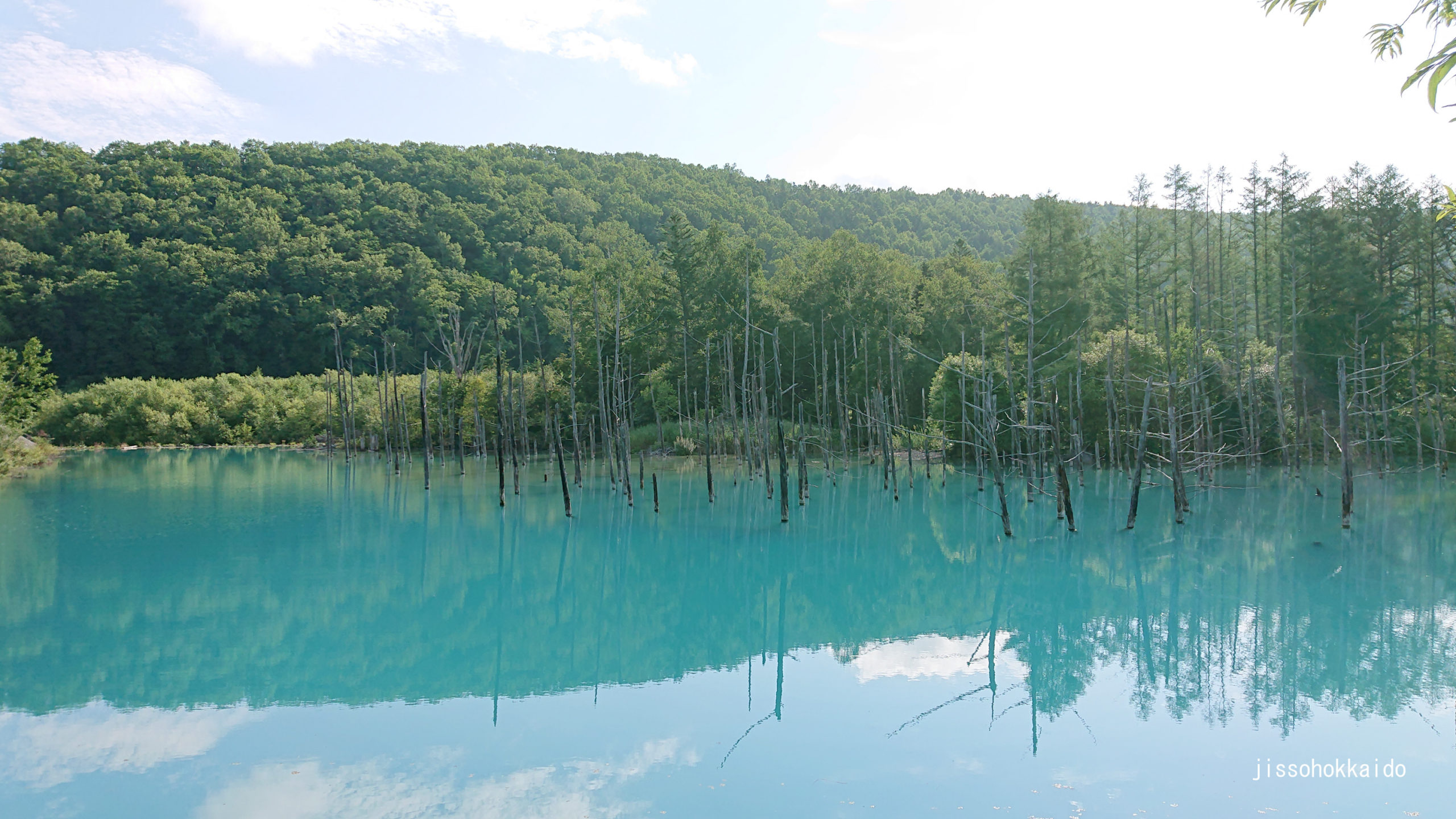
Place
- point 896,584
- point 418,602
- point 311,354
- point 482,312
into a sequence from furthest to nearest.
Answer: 1. point 311,354
2. point 482,312
3. point 896,584
4. point 418,602

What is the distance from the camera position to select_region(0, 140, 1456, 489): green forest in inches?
1025

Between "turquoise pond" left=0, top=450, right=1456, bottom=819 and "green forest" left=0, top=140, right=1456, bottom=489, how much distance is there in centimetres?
336

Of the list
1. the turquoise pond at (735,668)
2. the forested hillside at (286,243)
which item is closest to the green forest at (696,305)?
the forested hillside at (286,243)

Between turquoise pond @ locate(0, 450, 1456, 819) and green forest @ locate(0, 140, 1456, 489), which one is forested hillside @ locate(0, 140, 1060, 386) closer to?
green forest @ locate(0, 140, 1456, 489)

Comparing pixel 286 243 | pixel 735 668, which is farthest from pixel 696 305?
pixel 286 243

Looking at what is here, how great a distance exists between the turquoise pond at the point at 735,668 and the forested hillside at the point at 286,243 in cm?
4079

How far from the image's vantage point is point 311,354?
61781mm

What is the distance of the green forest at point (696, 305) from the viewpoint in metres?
26.0

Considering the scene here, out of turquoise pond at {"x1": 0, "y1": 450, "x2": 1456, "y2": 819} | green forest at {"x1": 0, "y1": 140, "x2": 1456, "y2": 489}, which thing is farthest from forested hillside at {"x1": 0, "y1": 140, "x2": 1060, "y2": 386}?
turquoise pond at {"x1": 0, "y1": 450, "x2": 1456, "y2": 819}

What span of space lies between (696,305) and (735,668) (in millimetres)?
29732

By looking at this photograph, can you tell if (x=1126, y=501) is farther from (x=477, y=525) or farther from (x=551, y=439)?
(x=551, y=439)

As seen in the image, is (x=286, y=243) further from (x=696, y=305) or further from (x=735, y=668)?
(x=735, y=668)

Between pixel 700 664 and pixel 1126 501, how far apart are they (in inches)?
592

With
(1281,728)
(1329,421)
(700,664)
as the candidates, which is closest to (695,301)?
(1329,421)
